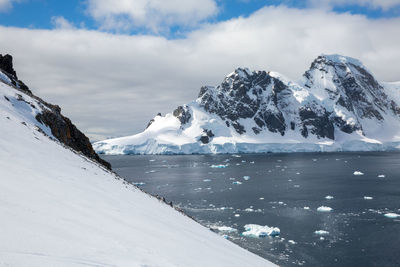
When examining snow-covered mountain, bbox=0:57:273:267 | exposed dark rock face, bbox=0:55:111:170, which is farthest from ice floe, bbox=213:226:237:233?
snow-covered mountain, bbox=0:57:273:267

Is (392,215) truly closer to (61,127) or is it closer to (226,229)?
(226,229)

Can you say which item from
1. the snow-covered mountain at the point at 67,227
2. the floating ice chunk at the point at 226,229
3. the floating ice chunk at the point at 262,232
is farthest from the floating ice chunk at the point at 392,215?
the snow-covered mountain at the point at 67,227

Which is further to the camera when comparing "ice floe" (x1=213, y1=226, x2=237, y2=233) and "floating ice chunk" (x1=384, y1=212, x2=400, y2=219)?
"floating ice chunk" (x1=384, y1=212, x2=400, y2=219)

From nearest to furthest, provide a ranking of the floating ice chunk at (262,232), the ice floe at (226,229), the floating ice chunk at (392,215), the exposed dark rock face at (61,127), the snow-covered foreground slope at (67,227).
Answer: the snow-covered foreground slope at (67,227) < the exposed dark rock face at (61,127) < the floating ice chunk at (262,232) < the ice floe at (226,229) < the floating ice chunk at (392,215)

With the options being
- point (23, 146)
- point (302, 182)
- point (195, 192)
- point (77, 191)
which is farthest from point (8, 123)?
point (302, 182)

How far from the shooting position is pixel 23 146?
14.7m

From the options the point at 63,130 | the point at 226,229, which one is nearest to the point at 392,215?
the point at 226,229

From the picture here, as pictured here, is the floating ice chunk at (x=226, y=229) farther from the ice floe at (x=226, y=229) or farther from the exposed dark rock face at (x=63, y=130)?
the exposed dark rock face at (x=63, y=130)

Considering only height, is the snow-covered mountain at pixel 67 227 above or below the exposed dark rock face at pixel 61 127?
below

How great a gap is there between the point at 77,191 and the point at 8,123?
29.1 ft

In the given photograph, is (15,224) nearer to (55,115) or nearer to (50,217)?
(50,217)

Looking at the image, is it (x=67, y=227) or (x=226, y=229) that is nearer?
(x=67, y=227)

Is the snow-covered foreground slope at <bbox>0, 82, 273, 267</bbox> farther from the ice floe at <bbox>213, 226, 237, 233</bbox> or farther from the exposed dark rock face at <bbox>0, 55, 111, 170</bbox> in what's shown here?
the ice floe at <bbox>213, 226, 237, 233</bbox>

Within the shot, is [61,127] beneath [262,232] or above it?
above
